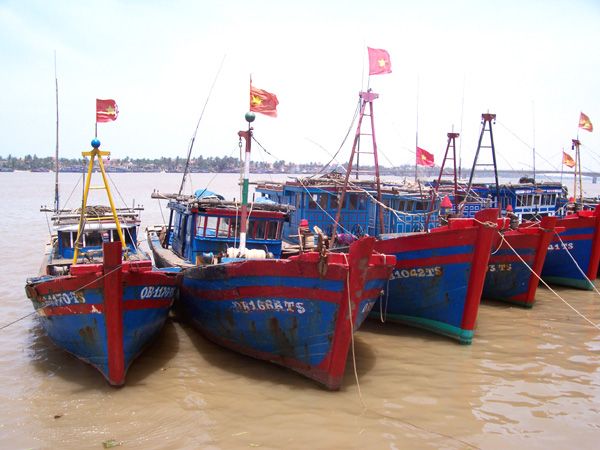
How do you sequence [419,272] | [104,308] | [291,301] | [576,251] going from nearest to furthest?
[104,308] → [291,301] → [419,272] → [576,251]

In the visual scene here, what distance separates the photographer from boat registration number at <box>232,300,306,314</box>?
9298mm

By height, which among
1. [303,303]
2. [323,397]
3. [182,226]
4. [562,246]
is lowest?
[323,397]

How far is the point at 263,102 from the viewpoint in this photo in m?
11.7

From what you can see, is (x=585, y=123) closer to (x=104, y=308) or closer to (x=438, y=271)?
(x=438, y=271)

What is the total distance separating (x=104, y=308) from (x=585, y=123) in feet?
78.0

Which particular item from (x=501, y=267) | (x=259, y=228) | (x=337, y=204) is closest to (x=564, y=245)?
(x=501, y=267)

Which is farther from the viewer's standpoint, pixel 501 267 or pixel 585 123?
pixel 585 123

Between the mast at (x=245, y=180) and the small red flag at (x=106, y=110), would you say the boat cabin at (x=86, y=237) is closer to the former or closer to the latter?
the small red flag at (x=106, y=110)

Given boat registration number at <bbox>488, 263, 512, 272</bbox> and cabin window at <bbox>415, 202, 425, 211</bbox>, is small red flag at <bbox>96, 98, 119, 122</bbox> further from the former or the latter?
boat registration number at <bbox>488, 263, 512, 272</bbox>

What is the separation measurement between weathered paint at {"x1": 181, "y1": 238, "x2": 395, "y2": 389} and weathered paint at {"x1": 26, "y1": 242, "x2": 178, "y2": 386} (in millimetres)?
1484

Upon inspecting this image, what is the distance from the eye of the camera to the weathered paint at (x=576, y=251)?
58.7 ft

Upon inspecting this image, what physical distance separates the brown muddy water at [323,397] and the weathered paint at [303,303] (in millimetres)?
452

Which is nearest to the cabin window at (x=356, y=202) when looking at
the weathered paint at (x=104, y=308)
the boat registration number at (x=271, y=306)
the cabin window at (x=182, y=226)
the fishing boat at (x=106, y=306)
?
the cabin window at (x=182, y=226)

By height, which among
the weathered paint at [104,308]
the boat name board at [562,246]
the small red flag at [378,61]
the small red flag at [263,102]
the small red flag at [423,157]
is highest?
the small red flag at [378,61]
